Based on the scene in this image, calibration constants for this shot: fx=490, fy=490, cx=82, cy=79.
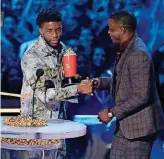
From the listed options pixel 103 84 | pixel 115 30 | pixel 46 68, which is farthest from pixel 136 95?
pixel 46 68

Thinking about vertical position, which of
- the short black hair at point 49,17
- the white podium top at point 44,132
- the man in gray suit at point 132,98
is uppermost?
the short black hair at point 49,17

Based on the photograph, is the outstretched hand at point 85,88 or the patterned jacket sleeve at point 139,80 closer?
the patterned jacket sleeve at point 139,80

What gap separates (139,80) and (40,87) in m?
0.85

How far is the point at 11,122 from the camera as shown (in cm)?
345

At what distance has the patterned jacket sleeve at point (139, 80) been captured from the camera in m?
3.09

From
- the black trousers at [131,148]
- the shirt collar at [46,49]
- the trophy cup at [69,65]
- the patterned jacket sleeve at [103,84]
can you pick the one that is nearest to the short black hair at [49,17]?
the shirt collar at [46,49]

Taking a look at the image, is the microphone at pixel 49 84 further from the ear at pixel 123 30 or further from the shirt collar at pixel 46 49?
the ear at pixel 123 30

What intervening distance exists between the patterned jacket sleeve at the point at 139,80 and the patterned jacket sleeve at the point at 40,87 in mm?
637

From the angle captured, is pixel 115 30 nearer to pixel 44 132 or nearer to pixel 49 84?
pixel 49 84

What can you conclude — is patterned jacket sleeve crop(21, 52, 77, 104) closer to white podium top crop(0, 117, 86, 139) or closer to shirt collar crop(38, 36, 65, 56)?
shirt collar crop(38, 36, 65, 56)

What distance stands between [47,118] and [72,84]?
33 centimetres

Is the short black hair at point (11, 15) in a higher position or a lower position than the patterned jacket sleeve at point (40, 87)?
higher

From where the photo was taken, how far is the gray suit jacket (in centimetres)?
310

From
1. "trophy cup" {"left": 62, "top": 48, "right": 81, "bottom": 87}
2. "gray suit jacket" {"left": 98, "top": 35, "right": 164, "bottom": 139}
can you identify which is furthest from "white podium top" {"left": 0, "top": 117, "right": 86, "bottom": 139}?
"trophy cup" {"left": 62, "top": 48, "right": 81, "bottom": 87}
